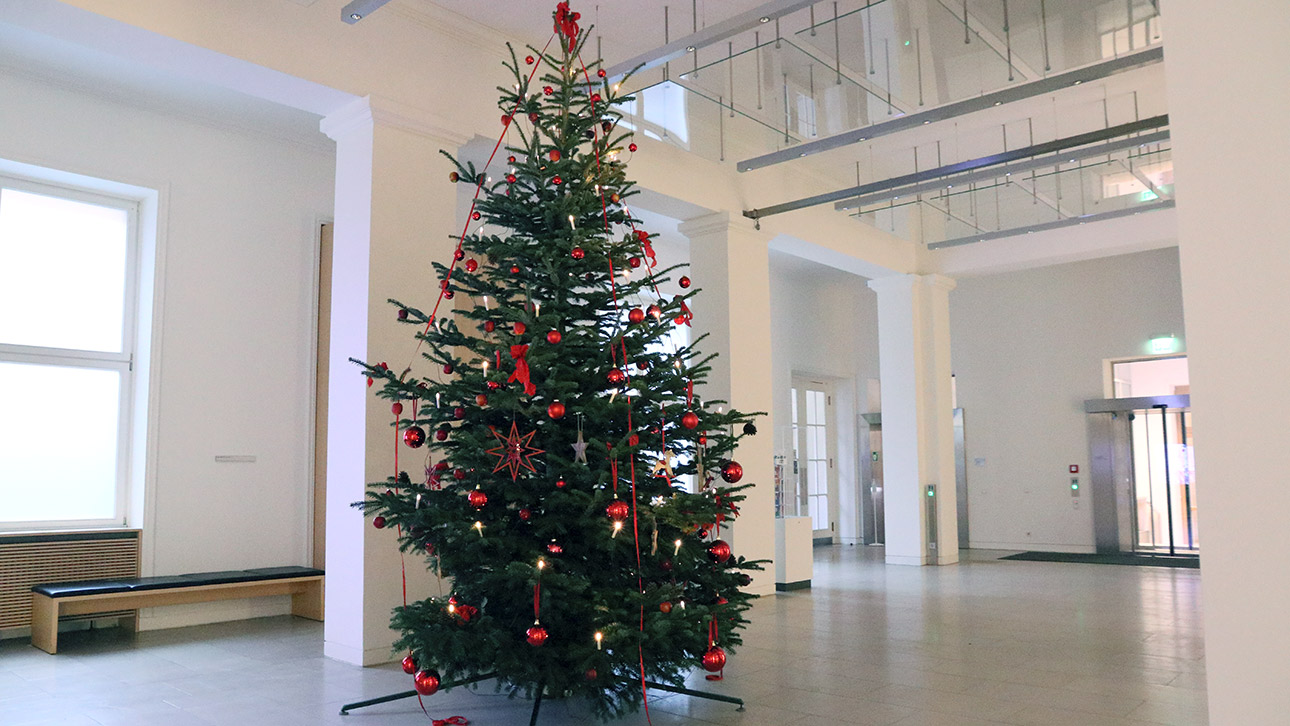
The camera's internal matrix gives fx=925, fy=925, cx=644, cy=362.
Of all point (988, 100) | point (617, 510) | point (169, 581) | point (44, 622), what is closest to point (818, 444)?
point (988, 100)

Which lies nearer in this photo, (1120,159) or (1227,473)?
(1227,473)

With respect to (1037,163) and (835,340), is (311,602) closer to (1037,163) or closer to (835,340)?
(1037,163)

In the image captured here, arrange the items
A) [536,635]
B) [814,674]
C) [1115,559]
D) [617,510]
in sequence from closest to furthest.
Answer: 1. [536,635]
2. [617,510]
3. [814,674]
4. [1115,559]

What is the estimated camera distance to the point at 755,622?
750cm

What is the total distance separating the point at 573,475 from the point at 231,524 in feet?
16.8

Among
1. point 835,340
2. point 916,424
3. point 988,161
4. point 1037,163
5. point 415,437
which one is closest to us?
point 415,437

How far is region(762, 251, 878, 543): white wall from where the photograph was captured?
15148 millimetres

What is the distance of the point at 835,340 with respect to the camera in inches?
645

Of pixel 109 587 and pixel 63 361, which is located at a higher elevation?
pixel 63 361

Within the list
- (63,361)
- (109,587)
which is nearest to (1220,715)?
(109,587)

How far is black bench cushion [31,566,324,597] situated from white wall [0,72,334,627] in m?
0.42

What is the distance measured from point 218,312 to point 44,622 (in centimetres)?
283

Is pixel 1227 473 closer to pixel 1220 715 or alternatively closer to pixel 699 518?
pixel 1220 715

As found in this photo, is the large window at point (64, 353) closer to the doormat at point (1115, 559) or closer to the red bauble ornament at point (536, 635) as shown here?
the red bauble ornament at point (536, 635)
